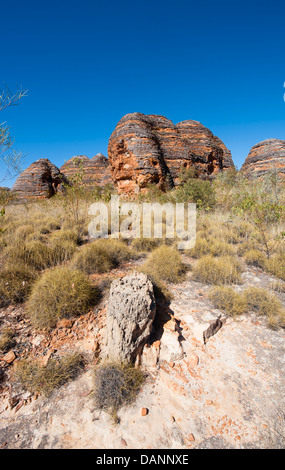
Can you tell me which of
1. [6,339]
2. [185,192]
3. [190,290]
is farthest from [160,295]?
[185,192]

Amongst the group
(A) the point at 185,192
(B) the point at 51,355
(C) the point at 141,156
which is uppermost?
(C) the point at 141,156

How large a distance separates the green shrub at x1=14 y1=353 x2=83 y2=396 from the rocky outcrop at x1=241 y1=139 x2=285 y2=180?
67.1 feet

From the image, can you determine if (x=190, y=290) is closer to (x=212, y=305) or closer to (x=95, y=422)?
(x=212, y=305)

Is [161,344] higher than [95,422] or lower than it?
higher

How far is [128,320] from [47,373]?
3.00 feet

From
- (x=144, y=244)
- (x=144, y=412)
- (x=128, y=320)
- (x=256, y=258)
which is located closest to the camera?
(x=144, y=412)

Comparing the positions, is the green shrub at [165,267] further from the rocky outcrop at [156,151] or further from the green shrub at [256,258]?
the rocky outcrop at [156,151]

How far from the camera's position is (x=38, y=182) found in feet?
77.0

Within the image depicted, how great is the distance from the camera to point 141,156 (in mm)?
17500

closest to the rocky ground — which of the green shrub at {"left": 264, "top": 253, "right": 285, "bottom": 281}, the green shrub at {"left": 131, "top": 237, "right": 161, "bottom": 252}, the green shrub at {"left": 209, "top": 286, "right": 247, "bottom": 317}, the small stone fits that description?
the small stone

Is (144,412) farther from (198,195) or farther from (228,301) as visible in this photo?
(198,195)

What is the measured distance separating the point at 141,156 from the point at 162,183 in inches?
128

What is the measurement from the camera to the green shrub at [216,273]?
11.0ft

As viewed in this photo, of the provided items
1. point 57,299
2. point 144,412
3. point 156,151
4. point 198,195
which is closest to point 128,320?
point 144,412
